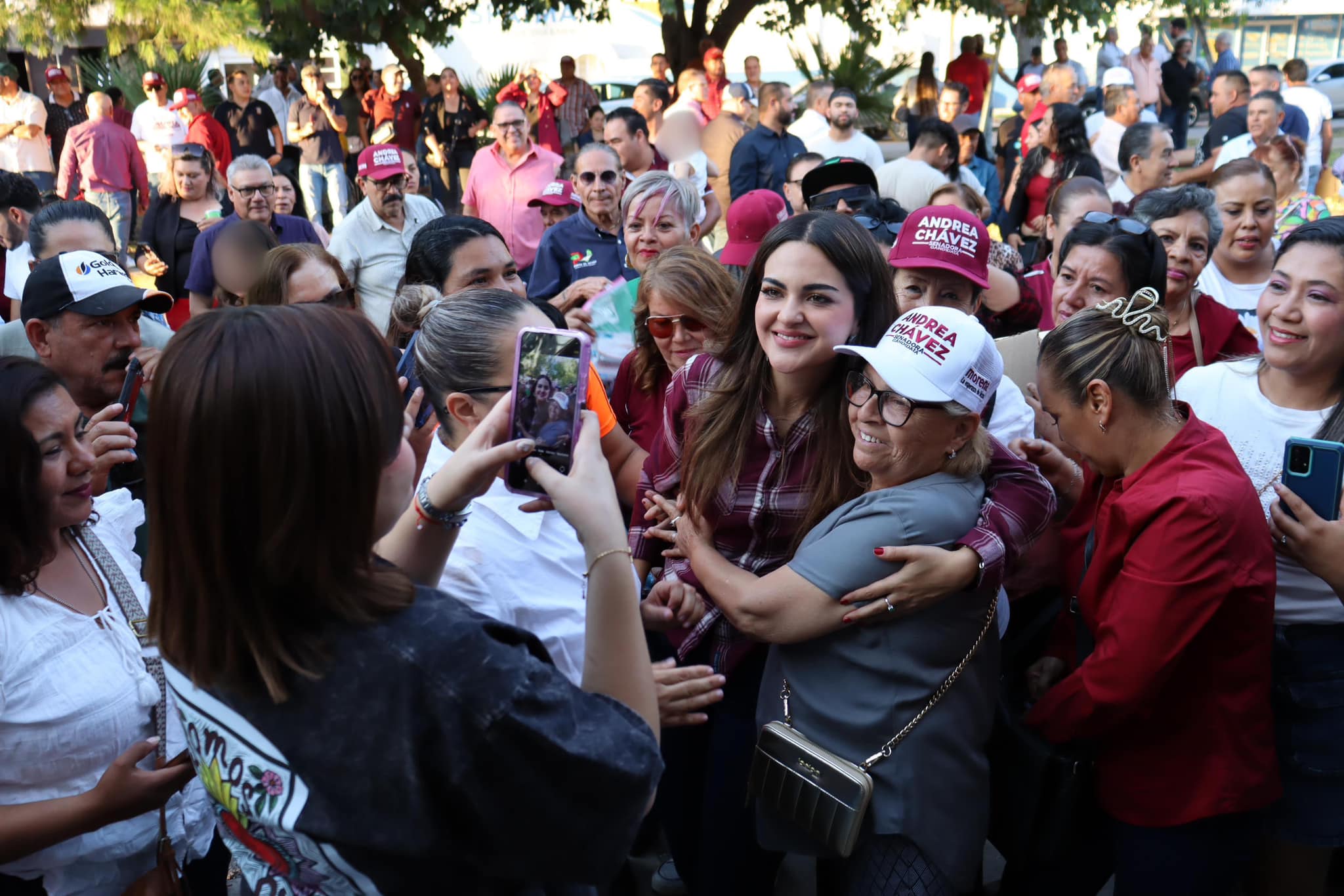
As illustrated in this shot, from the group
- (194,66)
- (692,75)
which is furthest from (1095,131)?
(194,66)

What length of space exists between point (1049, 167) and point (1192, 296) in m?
3.93

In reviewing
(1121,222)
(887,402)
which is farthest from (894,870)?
(1121,222)

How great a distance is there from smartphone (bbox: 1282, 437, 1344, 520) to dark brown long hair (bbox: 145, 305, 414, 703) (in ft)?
6.47

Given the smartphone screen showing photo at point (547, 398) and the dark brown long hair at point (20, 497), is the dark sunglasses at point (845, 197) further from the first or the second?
the dark brown long hair at point (20, 497)

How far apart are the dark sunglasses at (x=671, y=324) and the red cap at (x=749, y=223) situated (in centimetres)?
113

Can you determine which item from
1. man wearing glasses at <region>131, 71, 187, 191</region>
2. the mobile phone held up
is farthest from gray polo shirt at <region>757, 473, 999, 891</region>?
man wearing glasses at <region>131, 71, 187, 191</region>

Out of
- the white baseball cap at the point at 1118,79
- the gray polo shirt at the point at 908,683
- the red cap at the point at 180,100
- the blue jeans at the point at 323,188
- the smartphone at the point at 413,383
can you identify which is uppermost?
the red cap at the point at 180,100

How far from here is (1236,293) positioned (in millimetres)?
4441

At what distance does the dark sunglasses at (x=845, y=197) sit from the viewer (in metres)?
4.90

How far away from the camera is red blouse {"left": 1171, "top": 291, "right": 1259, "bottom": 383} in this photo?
3.70 m

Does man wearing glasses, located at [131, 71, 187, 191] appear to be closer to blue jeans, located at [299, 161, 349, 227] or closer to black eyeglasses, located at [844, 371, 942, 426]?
blue jeans, located at [299, 161, 349, 227]

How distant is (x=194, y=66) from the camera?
1474 centimetres

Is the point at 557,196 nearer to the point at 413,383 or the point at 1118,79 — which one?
the point at 413,383

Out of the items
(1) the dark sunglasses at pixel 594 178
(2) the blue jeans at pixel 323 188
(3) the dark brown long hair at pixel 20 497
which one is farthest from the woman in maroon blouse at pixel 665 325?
(2) the blue jeans at pixel 323 188
